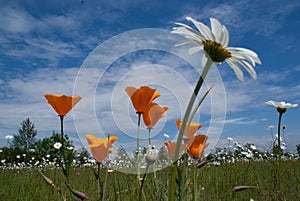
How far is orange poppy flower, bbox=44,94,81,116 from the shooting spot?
130 centimetres

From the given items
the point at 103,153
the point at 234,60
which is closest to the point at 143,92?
the point at 103,153

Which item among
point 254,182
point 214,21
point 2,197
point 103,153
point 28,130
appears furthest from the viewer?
point 28,130

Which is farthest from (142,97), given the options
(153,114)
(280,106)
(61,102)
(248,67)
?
(280,106)

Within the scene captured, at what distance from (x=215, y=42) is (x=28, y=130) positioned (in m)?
65.6

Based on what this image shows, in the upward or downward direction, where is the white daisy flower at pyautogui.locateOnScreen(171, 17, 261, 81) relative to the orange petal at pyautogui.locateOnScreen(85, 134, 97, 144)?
upward

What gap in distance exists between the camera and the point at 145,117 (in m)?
1.29

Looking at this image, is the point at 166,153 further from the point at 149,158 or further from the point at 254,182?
the point at 254,182

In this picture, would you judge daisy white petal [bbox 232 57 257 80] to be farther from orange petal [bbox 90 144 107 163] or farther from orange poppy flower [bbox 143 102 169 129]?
orange petal [bbox 90 144 107 163]

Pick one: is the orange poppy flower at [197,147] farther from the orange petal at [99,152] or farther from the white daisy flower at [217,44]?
the white daisy flower at [217,44]

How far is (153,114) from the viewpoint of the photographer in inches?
50.6

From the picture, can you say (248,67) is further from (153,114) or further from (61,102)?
(61,102)

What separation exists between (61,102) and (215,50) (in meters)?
0.77

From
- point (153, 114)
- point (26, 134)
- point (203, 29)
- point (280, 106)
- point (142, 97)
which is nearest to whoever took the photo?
point (203, 29)

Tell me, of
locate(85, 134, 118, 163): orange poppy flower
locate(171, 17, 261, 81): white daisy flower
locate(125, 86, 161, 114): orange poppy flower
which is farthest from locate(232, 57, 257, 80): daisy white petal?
locate(85, 134, 118, 163): orange poppy flower
